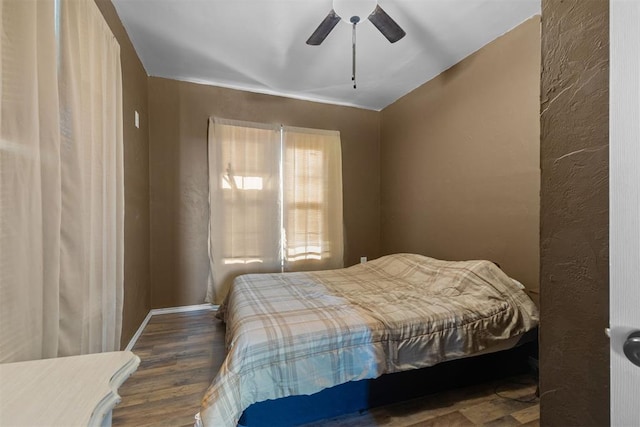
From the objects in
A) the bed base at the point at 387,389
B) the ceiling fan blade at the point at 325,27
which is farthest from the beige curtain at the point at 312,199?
the bed base at the point at 387,389

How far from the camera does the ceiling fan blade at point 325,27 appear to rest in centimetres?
188

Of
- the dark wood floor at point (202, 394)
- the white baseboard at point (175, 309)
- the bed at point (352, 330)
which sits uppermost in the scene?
the bed at point (352, 330)

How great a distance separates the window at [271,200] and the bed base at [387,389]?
6.75 ft

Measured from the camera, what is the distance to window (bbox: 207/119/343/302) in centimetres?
331

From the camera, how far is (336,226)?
12.4 ft

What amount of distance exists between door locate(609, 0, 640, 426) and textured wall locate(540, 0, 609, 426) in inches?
2.2

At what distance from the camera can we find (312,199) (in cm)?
369

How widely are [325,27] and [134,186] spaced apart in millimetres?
2135

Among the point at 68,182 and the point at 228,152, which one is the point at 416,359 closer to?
the point at 68,182

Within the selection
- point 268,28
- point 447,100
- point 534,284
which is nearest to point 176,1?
point 268,28

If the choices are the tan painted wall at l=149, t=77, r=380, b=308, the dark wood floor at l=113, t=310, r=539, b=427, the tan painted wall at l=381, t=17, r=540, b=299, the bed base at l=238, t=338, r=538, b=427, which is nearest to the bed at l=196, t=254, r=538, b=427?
the bed base at l=238, t=338, r=538, b=427

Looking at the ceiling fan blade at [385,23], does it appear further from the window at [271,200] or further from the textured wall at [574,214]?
the window at [271,200]

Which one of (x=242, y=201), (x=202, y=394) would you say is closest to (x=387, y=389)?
(x=202, y=394)

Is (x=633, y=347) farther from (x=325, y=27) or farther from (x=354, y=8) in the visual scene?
(x=325, y=27)
